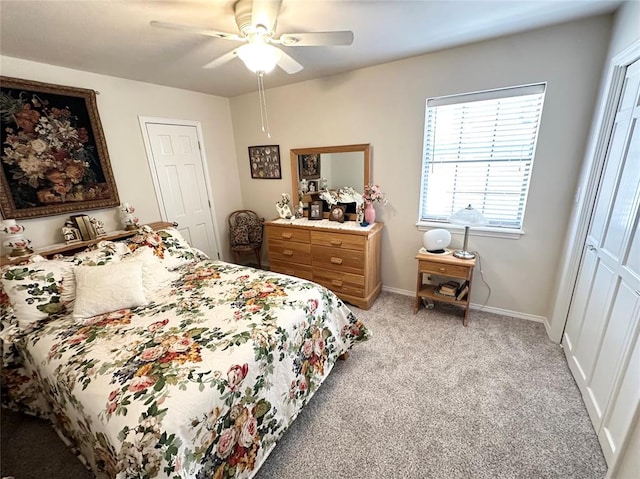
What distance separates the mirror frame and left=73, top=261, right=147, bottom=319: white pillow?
6.48ft

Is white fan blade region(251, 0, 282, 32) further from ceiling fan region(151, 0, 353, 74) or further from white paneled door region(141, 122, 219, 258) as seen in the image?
white paneled door region(141, 122, 219, 258)

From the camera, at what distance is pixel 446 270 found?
241 centimetres

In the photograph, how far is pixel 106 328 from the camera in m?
1.47

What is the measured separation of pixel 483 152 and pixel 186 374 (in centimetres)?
273

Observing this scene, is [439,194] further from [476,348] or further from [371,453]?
[371,453]

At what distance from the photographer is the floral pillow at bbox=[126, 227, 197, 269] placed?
2.17m

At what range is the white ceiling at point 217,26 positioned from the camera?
1485mm

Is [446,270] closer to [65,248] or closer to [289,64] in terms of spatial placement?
Result: [289,64]

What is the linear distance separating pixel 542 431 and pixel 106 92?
13.7 feet

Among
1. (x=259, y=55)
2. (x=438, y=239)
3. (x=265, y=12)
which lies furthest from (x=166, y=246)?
(x=438, y=239)

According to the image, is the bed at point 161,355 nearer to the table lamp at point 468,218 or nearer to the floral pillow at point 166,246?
the floral pillow at point 166,246

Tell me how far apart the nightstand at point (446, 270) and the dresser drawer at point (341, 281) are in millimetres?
581

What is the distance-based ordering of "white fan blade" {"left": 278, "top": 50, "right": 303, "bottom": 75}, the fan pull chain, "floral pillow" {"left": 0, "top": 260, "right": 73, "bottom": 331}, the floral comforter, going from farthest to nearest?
the fan pull chain → "white fan blade" {"left": 278, "top": 50, "right": 303, "bottom": 75} → "floral pillow" {"left": 0, "top": 260, "right": 73, "bottom": 331} → the floral comforter

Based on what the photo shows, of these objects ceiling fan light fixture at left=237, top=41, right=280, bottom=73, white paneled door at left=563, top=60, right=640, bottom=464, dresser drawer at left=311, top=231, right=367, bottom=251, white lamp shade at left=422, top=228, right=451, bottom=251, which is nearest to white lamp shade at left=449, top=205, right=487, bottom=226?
white lamp shade at left=422, top=228, right=451, bottom=251
